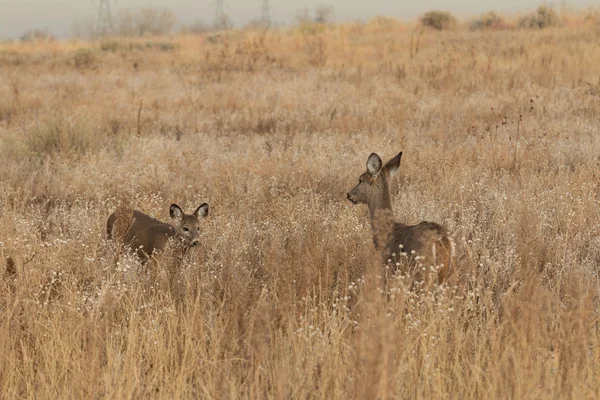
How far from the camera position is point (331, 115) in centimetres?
1285

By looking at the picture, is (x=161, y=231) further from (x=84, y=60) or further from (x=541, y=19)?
(x=541, y=19)

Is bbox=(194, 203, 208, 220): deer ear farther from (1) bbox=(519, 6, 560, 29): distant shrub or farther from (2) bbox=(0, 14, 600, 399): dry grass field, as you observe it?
(1) bbox=(519, 6, 560, 29): distant shrub

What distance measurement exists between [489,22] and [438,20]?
270 cm

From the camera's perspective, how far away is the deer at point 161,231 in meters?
6.20

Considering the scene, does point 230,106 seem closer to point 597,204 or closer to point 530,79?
point 530,79

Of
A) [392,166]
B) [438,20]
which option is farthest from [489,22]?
[392,166]

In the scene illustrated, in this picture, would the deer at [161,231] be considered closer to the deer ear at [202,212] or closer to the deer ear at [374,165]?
the deer ear at [202,212]

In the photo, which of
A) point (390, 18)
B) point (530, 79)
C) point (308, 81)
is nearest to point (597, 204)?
point (530, 79)

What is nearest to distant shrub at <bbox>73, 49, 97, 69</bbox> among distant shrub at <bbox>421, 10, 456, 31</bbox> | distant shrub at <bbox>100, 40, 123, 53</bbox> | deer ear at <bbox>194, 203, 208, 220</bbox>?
distant shrub at <bbox>100, 40, 123, 53</bbox>

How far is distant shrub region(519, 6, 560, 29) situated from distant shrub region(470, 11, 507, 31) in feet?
3.43

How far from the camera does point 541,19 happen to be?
3441 cm

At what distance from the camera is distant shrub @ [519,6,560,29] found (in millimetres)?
33469

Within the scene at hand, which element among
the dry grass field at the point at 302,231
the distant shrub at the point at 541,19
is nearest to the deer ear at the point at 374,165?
the dry grass field at the point at 302,231

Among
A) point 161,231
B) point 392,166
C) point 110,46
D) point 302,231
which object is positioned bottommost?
point 161,231
